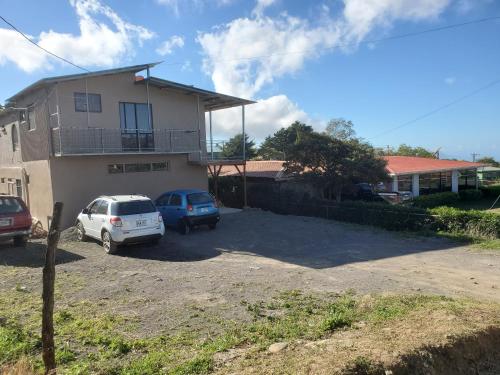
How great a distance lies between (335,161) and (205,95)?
726 cm

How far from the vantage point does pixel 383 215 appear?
16.4 m

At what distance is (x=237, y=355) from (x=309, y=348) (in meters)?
0.84

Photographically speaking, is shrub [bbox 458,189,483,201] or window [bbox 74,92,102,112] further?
shrub [bbox 458,189,483,201]

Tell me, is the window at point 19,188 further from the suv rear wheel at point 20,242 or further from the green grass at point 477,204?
the green grass at point 477,204

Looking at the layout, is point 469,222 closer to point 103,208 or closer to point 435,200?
point 103,208

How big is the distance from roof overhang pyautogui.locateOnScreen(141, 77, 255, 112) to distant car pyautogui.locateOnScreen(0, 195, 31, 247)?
7.81m

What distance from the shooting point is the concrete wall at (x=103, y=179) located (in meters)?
16.3

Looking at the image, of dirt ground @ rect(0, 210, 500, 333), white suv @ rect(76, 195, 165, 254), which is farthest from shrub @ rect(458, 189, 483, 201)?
white suv @ rect(76, 195, 165, 254)

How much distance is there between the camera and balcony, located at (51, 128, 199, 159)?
52.3ft

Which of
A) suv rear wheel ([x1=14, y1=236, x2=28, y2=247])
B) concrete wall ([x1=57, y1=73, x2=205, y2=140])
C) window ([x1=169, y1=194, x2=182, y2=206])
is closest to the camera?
suv rear wheel ([x1=14, y1=236, x2=28, y2=247])

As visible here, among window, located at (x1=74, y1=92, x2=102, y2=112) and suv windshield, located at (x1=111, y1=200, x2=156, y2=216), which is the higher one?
window, located at (x1=74, y1=92, x2=102, y2=112)

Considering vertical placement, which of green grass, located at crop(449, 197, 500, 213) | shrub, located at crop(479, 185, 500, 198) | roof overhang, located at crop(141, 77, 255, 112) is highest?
roof overhang, located at crop(141, 77, 255, 112)

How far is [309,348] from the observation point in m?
4.80

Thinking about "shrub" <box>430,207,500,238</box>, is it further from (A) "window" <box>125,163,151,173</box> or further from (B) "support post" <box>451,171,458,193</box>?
(B) "support post" <box>451,171,458,193</box>
